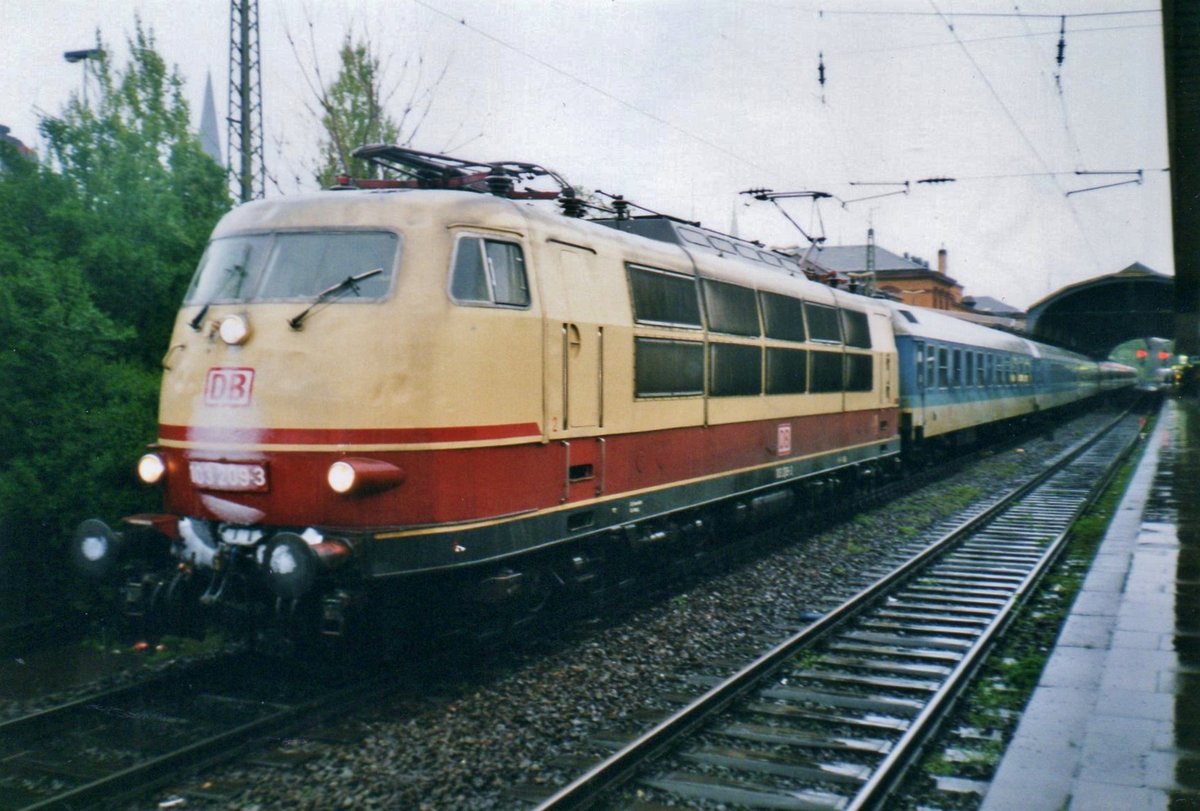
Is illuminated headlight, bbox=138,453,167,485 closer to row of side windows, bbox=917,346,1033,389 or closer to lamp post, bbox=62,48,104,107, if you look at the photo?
lamp post, bbox=62,48,104,107

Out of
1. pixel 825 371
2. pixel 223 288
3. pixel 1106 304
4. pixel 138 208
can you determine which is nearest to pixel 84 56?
pixel 138 208

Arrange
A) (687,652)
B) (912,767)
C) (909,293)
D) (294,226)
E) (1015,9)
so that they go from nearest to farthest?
(912,767) → (294,226) → (687,652) → (1015,9) → (909,293)

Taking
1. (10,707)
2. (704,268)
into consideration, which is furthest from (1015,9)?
(10,707)

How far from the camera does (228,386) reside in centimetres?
722

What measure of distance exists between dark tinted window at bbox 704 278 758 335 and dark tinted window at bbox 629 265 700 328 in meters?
0.33

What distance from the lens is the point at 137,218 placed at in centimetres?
995

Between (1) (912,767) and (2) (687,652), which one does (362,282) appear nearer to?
(2) (687,652)

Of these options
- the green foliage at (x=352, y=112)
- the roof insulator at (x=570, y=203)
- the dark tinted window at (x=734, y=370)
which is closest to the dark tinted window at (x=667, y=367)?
the dark tinted window at (x=734, y=370)

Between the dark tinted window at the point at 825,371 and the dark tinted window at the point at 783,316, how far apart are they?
63 centimetres

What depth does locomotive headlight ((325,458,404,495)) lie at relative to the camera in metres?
6.61

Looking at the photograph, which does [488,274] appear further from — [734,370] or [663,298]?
A: [734,370]

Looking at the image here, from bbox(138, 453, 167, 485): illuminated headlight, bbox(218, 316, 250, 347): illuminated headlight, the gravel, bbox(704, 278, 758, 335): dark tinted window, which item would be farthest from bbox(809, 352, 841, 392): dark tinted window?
bbox(138, 453, 167, 485): illuminated headlight

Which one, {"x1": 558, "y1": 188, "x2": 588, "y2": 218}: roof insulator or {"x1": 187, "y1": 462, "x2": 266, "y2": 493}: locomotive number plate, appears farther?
{"x1": 558, "y1": 188, "x2": 588, "y2": 218}: roof insulator

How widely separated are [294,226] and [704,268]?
14.8 ft
